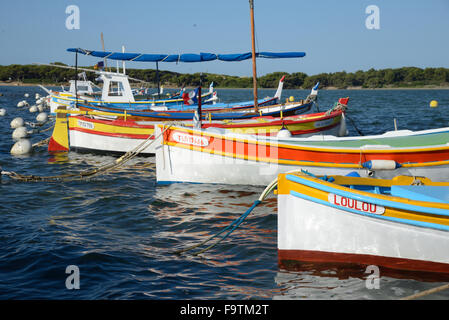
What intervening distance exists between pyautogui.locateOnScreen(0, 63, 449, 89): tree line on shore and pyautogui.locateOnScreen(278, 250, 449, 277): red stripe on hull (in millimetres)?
130647

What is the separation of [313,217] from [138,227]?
383 cm

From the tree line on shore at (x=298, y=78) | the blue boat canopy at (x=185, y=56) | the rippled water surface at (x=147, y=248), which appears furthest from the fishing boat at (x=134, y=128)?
the tree line on shore at (x=298, y=78)

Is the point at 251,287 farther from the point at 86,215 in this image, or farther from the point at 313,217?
the point at 86,215

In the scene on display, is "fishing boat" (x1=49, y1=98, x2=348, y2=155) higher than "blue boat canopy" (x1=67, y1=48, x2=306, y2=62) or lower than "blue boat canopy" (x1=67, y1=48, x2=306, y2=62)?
lower

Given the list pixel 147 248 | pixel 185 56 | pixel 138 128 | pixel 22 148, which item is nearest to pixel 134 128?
pixel 138 128

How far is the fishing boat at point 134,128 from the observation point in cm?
1528

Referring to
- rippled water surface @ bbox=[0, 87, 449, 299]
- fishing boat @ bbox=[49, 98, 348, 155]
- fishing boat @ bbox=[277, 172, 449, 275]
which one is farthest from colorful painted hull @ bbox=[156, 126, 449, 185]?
fishing boat @ bbox=[49, 98, 348, 155]

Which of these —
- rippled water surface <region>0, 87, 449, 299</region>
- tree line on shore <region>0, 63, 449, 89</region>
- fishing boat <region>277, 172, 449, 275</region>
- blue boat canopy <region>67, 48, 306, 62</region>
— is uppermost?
tree line on shore <region>0, 63, 449, 89</region>

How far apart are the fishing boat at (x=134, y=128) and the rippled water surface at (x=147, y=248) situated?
3.95 meters

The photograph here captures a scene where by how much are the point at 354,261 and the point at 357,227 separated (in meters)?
0.54

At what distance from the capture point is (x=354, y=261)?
611 centimetres

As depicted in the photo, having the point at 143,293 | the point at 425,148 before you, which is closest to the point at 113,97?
the point at 425,148

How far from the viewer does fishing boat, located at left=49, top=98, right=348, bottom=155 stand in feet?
50.1

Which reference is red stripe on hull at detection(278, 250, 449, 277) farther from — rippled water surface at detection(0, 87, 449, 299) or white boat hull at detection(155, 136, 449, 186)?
white boat hull at detection(155, 136, 449, 186)
